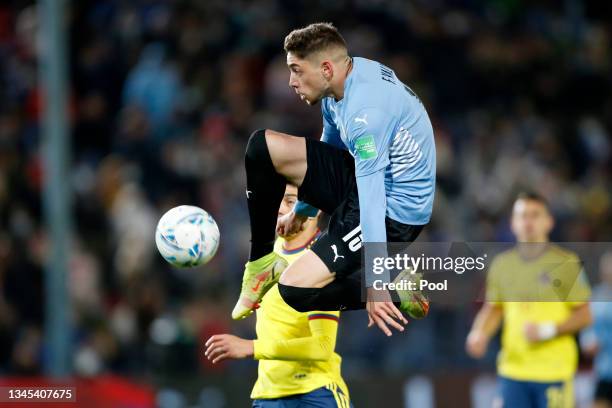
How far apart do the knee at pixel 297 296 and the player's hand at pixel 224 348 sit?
1.15ft

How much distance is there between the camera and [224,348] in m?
6.63

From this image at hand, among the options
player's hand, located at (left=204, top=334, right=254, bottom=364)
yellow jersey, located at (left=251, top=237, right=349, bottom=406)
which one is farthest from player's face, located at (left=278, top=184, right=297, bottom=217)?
player's hand, located at (left=204, top=334, right=254, bottom=364)

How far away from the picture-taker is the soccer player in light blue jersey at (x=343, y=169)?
645 cm

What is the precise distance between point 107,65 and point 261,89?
1869 millimetres

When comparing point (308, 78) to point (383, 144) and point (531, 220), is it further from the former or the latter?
point (531, 220)

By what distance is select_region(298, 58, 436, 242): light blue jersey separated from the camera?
6.38 meters

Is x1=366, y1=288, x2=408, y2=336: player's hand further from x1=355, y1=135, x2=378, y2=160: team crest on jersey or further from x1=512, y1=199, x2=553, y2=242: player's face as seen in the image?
x1=512, y1=199, x2=553, y2=242: player's face

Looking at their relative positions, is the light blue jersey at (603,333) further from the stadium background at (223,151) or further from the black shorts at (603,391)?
the stadium background at (223,151)

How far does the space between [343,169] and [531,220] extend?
3.11 meters

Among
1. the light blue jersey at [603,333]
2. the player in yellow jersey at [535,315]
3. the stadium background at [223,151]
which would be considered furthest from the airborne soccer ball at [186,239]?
the light blue jersey at [603,333]

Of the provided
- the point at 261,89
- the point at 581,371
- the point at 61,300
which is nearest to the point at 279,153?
the point at 61,300

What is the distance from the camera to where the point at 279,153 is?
6637 millimetres

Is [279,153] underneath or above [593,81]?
underneath

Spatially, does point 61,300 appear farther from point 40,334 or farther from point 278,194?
point 278,194
